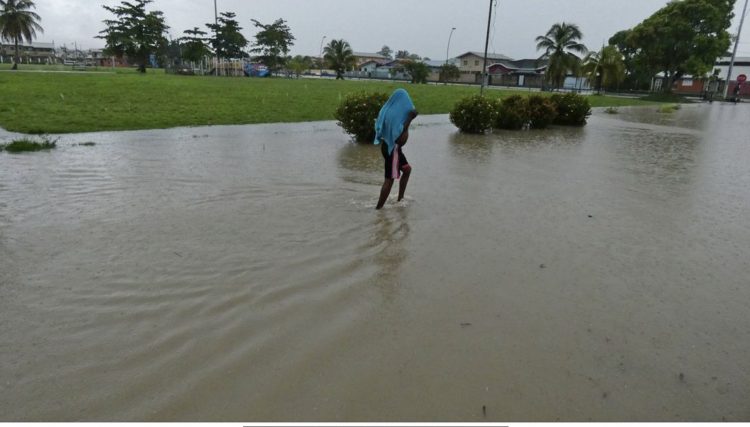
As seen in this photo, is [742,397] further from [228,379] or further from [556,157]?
[556,157]

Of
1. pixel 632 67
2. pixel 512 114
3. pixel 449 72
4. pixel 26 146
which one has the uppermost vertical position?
pixel 632 67

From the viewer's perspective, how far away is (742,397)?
2463 mm

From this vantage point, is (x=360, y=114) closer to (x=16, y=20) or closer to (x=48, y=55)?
(x=16, y=20)

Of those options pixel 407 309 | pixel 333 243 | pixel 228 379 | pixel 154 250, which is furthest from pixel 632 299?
pixel 154 250

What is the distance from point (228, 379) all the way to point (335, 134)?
984 cm

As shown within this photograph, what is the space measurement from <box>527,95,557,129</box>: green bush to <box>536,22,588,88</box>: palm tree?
33162 millimetres

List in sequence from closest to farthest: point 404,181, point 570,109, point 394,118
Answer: point 394,118
point 404,181
point 570,109

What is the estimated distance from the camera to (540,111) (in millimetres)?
15242

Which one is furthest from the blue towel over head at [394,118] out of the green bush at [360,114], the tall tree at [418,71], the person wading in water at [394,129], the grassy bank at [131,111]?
the tall tree at [418,71]

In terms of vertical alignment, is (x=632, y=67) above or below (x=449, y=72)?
above

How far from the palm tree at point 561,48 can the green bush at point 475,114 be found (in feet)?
120

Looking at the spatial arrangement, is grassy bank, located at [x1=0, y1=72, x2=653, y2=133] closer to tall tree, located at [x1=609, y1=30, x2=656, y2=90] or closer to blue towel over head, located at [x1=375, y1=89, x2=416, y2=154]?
blue towel over head, located at [x1=375, y1=89, x2=416, y2=154]

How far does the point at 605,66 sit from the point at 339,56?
3472 cm

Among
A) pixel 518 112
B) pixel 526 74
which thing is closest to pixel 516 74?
pixel 526 74
